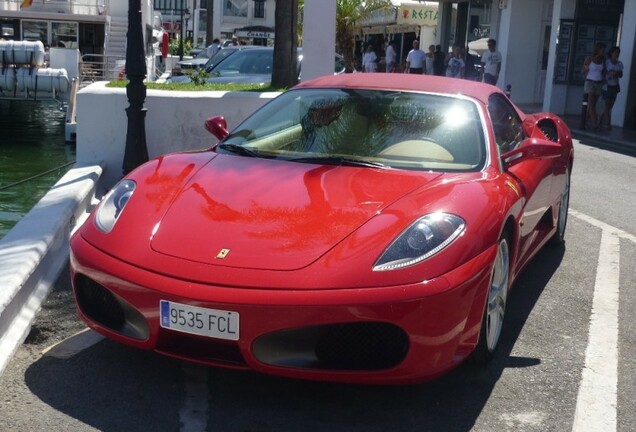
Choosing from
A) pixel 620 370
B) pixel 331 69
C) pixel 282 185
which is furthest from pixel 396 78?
pixel 331 69

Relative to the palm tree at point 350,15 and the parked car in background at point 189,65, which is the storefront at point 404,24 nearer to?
the palm tree at point 350,15

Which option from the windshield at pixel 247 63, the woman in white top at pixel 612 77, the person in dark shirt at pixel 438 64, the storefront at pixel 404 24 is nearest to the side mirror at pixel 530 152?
the windshield at pixel 247 63

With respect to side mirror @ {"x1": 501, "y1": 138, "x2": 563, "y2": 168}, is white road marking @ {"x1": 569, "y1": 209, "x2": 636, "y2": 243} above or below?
below

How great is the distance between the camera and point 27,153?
546 inches

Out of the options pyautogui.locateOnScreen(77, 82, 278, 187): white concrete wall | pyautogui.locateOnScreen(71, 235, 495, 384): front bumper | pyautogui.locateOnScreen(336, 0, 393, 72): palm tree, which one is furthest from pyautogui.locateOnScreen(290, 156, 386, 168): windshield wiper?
pyautogui.locateOnScreen(336, 0, 393, 72): palm tree

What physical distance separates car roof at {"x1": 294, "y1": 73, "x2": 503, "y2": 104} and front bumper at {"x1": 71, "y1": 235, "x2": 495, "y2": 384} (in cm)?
168

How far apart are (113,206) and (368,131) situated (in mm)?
1497

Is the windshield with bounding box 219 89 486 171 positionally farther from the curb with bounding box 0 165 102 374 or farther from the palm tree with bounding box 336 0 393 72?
the palm tree with bounding box 336 0 393 72

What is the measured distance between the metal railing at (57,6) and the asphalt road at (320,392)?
1361 inches

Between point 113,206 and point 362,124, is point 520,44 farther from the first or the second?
point 113,206

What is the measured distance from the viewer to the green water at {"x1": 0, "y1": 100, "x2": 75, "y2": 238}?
30.4ft

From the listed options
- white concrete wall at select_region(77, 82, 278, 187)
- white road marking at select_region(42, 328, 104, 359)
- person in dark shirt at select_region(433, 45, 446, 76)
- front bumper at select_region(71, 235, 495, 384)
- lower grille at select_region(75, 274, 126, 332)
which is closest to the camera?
front bumper at select_region(71, 235, 495, 384)

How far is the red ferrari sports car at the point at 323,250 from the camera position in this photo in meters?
3.48

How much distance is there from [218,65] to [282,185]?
1035 cm
